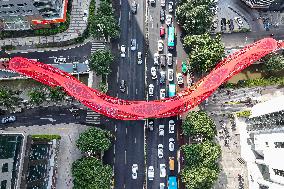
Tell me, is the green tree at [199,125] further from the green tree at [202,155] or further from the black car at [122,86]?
the black car at [122,86]

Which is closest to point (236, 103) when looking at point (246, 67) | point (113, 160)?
point (246, 67)

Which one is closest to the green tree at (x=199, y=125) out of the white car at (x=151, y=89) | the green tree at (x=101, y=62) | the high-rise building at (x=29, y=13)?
the white car at (x=151, y=89)

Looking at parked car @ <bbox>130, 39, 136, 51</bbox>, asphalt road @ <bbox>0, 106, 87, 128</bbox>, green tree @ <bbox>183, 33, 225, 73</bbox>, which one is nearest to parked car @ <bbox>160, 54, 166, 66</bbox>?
green tree @ <bbox>183, 33, 225, 73</bbox>

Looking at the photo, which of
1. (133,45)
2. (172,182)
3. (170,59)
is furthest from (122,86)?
(172,182)

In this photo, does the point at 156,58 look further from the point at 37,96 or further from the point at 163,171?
the point at 37,96

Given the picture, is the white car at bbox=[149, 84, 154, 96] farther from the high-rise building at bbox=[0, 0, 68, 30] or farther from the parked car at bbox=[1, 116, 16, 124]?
the parked car at bbox=[1, 116, 16, 124]

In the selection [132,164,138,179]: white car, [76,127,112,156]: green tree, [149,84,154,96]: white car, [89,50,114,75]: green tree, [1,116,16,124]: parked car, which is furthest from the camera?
[149,84,154,96]: white car

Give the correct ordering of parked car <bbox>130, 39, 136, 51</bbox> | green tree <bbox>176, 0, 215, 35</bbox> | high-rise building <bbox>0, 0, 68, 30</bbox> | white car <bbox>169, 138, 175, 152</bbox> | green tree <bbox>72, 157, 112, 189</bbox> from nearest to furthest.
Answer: green tree <bbox>72, 157, 112, 189</bbox>, white car <bbox>169, 138, 175, 152</bbox>, high-rise building <bbox>0, 0, 68, 30</bbox>, green tree <bbox>176, 0, 215, 35</bbox>, parked car <bbox>130, 39, 136, 51</bbox>

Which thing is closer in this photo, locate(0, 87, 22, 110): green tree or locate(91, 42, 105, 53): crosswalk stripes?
locate(0, 87, 22, 110): green tree
